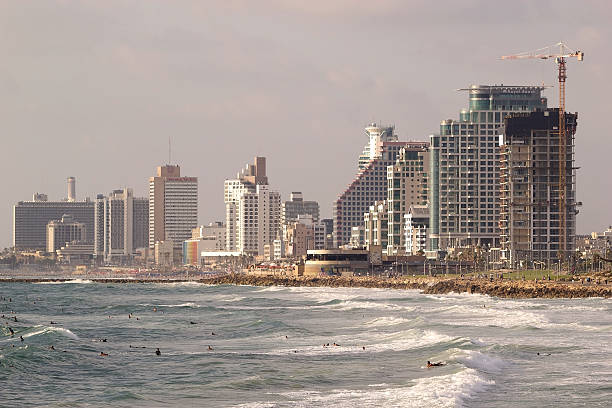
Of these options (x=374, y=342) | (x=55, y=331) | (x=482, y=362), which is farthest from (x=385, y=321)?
(x=482, y=362)

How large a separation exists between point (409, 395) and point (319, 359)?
1949cm

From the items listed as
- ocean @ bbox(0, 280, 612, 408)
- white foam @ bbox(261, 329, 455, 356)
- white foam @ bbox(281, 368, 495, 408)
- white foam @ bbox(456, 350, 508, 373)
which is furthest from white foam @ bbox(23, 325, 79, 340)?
white foam @ bbox(281, 368, 495, 408)

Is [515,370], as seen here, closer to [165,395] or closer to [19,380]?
[165,395]

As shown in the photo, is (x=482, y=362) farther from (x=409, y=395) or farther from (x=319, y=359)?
(x=409, y=395)

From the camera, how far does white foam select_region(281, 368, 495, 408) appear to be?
6781 centimetres

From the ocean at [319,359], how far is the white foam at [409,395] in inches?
4.4

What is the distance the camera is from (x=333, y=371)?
81.8 m

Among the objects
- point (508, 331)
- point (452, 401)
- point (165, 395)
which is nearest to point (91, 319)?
point (508, 331)

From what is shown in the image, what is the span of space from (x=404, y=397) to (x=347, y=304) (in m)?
98.7

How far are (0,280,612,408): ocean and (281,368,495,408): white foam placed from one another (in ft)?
0.37

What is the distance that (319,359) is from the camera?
8944cm

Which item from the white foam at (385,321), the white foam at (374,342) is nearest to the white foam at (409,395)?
the white foam at (374,342)

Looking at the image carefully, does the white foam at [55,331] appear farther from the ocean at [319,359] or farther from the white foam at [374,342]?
the white foam at [374,342]

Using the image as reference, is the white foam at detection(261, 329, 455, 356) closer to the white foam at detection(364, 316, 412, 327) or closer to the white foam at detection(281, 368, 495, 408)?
the white foam at detection(364, 316, 412, 327)
